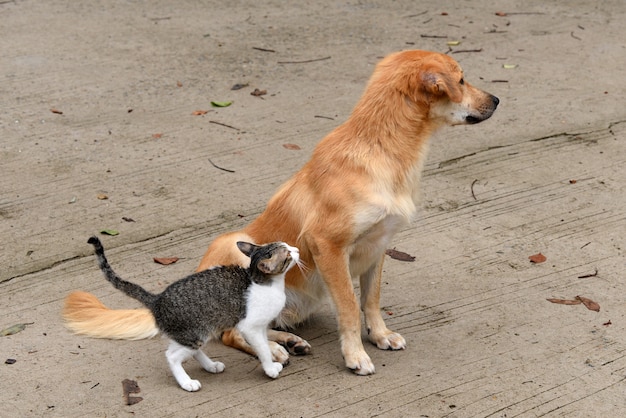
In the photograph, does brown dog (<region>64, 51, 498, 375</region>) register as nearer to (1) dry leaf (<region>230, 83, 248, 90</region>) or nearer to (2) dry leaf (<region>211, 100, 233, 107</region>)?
(2) dry leaf (<region>211, 100, 233, 107</region>)

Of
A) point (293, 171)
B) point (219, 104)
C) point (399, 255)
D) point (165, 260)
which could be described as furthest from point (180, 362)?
point (219, 104)

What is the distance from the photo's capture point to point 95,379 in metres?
3.86

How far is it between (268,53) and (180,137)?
1.81m

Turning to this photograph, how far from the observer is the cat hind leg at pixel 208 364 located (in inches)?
153

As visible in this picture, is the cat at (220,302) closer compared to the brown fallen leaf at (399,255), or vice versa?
the cat at (220,302)

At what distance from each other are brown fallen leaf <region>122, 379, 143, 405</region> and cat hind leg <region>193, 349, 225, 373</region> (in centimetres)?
28

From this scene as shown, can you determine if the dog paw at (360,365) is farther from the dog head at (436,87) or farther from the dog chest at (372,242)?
the dog head at (436,87)

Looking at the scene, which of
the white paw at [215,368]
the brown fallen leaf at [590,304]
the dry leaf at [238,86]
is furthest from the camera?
the dry leaf at [238,86]

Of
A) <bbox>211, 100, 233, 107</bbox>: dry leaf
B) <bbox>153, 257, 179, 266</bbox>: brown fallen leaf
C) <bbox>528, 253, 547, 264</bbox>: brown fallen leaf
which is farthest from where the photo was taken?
<bbox>211, 100, 233, 107</bbox>: dry leaf

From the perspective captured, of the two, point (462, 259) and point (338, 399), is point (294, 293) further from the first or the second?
point (462, 259)

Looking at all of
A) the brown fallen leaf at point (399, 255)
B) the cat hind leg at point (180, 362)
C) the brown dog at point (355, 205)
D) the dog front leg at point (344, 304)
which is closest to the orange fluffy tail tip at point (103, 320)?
the brown dog at point (355, 205)

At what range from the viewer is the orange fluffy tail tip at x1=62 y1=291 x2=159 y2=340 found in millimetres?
4160

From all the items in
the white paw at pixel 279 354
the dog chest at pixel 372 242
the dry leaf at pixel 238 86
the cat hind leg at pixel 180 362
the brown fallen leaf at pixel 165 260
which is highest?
the dog chest at pixel 372 242

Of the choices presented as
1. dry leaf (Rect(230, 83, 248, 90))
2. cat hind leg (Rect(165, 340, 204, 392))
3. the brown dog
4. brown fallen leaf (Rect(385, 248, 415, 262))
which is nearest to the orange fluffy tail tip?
the brown dog
